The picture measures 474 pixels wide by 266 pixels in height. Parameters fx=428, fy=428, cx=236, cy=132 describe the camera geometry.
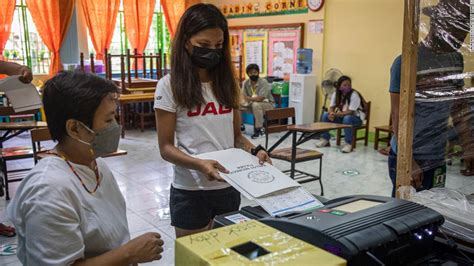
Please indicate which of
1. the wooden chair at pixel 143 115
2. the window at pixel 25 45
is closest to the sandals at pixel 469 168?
the wooden chair at pixel 143 115

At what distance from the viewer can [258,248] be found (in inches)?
30.4

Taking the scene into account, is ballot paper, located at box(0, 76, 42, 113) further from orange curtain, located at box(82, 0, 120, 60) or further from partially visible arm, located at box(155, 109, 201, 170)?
orange curtain, located at box(82, 0, 120, 60)

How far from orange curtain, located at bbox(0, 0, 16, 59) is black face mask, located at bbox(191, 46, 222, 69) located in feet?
22.4

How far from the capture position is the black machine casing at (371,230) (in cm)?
83

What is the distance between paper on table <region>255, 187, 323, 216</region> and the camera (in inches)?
41.9

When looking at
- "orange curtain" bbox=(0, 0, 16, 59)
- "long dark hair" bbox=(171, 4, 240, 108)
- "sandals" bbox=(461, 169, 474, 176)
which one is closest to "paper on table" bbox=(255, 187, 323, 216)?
"long dark hair" bbox=(171, 4, 240, 108)

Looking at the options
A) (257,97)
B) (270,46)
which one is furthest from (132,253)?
(270,46)

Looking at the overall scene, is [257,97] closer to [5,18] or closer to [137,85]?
[137,85]

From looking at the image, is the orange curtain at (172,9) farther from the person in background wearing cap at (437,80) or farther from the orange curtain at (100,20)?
the person in background wearing cap at (437,80)

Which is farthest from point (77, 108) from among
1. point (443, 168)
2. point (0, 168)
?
point (0, 168)

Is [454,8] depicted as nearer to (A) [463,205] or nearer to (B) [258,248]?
(A) [463,205]

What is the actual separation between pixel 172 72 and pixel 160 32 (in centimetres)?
785

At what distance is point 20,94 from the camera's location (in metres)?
2.70

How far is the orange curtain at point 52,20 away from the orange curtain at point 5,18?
0.31 metres
